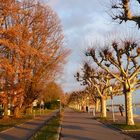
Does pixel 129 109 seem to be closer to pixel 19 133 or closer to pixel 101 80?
pixel 19 133

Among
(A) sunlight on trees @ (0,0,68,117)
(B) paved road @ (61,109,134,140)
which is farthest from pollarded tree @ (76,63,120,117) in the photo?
(B) paved road @ (61,109,134,140)

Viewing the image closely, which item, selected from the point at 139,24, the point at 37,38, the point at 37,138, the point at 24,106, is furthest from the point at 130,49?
the point at 24,106

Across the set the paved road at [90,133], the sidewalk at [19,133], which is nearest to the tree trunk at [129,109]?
the paved road at [90,133]

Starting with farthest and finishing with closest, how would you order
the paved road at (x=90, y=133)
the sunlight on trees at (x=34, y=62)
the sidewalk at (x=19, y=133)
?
the sunlight on trees at (x=34, y=62), the sidewalk at (x=19, y=133), the paved road at (x=90, y=133)

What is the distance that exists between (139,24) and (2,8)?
43.3 ft

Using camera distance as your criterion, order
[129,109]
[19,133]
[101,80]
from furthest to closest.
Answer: [101,80]
[129,109]
[19,133]

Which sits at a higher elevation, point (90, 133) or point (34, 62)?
point (34, 62)

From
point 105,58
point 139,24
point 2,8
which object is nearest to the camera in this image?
point 139,24

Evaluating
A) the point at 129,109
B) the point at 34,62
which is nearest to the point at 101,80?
the point at 34,62

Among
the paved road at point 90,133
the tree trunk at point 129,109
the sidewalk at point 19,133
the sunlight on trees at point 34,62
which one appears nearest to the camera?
the paved road at point 90,133

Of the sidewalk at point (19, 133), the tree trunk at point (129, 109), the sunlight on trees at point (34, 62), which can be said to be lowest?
the sidewalk at point (19, 133)

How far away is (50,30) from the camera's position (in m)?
55.4

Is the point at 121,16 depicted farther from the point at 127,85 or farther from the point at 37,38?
the point at 37,38

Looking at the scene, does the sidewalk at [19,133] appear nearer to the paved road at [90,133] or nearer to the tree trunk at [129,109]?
the paved road at [90,133]
